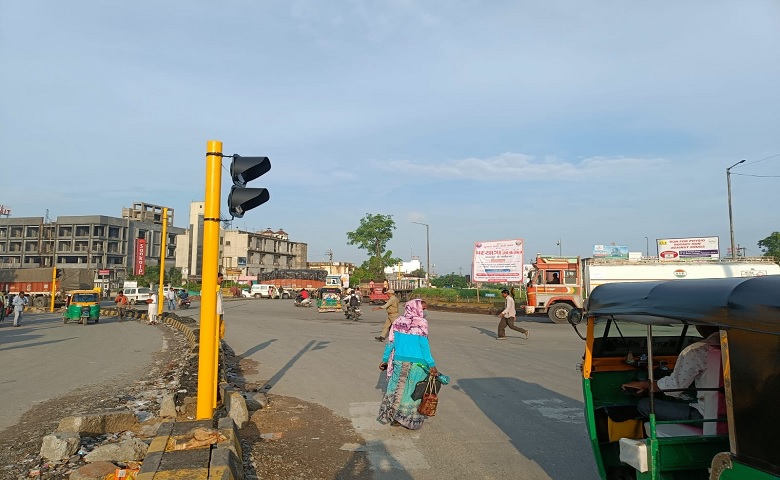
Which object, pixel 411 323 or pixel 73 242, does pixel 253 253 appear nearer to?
pixel 73 242

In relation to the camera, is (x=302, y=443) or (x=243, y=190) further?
(x=302, y=443)

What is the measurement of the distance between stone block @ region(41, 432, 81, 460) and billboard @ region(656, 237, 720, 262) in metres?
54.5

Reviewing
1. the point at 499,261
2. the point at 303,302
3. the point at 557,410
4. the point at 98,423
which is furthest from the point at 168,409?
the point at 303,302

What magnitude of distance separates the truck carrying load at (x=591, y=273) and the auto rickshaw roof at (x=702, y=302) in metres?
24.9

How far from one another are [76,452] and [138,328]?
21.4 meters

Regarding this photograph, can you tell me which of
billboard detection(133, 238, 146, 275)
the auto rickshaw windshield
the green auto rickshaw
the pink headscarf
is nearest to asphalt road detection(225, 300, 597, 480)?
the pink headscarf

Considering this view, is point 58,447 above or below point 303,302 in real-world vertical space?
below

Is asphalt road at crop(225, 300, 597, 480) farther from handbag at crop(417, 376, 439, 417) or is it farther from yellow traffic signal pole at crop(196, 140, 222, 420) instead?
yellow traffic signal pole at crop(196, 140, 222, 420)

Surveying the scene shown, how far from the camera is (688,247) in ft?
182

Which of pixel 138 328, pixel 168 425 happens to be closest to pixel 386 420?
pixel 168 425

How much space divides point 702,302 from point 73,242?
108 m

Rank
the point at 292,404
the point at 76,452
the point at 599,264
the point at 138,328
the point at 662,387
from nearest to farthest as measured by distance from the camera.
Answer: the point at 662,387
the point at 76,452
the point at 292,404
the point at 138,328
the point at 599,264

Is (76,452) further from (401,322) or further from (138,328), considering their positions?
(138,328)

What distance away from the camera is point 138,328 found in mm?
25734
